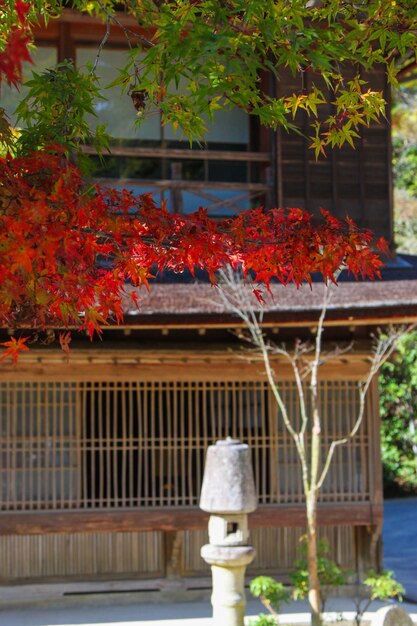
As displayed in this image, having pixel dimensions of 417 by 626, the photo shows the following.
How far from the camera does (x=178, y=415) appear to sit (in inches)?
408

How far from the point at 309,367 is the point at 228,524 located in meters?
1.98

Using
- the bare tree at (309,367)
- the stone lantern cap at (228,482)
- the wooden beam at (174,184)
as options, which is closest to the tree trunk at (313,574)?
the bare tree at (309,367)

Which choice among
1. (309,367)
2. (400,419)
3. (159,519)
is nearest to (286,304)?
(309,367)

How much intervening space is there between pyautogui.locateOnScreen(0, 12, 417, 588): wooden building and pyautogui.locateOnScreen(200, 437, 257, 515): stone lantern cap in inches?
63.9

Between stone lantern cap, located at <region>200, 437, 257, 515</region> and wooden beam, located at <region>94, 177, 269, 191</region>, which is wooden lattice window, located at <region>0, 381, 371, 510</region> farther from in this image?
wooden beam, located at <region>94, 177, 269, 191</region>

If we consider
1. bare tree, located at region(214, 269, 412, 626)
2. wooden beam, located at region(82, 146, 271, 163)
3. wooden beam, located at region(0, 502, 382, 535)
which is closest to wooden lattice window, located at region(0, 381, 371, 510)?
wooden beam, located at region(0, 502, 382, 535)

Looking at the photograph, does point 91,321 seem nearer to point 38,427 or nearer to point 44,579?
point 38,427

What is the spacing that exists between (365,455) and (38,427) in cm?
340

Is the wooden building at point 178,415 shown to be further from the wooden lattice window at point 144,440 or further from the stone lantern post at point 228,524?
the stone lantern post at point 228,524

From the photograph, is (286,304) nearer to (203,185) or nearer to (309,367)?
(309,367)

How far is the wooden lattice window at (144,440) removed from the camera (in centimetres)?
960

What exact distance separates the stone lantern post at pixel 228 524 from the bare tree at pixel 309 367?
615 millimetres

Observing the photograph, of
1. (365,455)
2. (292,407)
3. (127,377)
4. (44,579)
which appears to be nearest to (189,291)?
(127,377)

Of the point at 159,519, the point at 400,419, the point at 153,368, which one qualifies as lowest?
the point at 400,419
